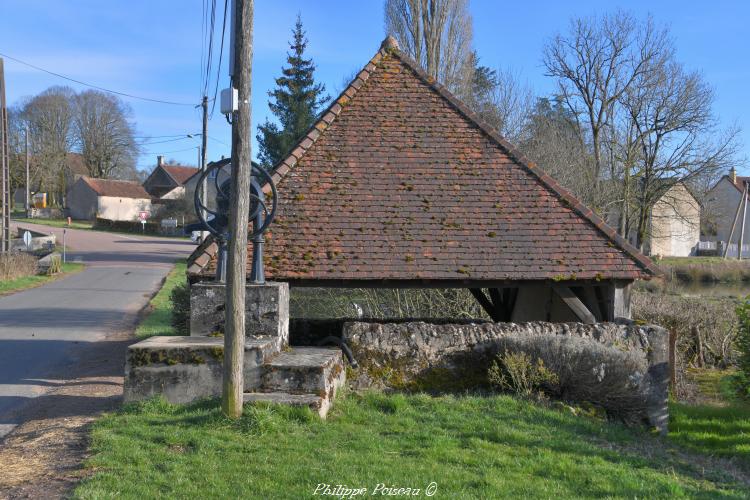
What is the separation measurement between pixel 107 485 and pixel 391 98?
800 centimetres

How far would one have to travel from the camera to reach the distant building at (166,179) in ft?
249

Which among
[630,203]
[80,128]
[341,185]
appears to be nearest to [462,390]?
[341,185]

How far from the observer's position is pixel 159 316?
1816cm

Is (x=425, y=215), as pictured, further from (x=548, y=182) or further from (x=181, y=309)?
(x=181, y=309)

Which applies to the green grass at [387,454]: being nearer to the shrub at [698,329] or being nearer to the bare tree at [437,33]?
the shrub at [698,329]

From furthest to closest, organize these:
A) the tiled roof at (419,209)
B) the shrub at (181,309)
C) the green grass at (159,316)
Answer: the green grass at (159,316), the shrub at (181,309), the tiled roof at (419,209)

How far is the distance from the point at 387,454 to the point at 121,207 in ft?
219

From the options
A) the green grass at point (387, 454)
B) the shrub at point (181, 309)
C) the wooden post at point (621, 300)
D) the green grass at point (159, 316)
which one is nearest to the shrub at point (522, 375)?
the green grass at point (387, 454)

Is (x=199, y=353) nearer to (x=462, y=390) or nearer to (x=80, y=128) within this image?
(x=462, y=390)

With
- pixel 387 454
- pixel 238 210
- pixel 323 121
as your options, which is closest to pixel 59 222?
pixel 323 121

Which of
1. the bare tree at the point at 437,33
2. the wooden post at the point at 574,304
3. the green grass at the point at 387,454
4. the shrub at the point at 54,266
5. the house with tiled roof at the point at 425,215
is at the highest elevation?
the bare tree at the point at 437,33

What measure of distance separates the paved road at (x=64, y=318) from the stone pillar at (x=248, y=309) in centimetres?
215

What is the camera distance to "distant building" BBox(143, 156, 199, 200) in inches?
2982

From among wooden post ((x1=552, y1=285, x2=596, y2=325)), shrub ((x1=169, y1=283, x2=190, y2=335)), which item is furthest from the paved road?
wooden post ((x1=552, y1=285, x2=596, y2=325))
